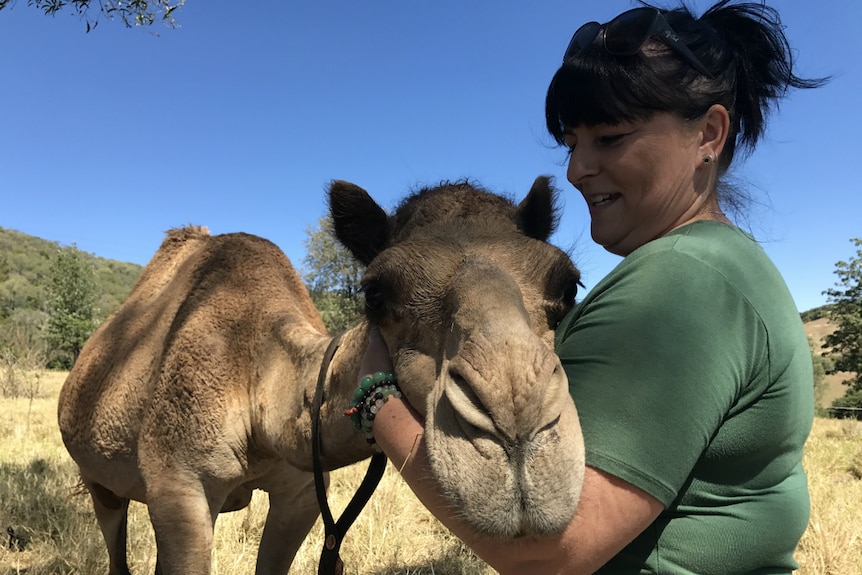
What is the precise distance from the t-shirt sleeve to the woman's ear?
59 centimetres

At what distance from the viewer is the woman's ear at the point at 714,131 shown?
1.82m

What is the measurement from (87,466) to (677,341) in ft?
14.8

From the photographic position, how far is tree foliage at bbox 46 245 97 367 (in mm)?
36688

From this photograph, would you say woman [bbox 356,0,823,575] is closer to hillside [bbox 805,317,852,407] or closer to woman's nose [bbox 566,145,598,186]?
woman's nose [bbox 566,145,598,186]

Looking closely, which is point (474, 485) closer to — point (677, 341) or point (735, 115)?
point (677, 341)

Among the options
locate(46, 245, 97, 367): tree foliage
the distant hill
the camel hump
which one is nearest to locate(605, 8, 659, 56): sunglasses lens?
the camel hump

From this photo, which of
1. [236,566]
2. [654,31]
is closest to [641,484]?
[654,31]

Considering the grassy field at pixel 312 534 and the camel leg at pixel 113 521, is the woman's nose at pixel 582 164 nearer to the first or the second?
the grassy field at pixel 312 534

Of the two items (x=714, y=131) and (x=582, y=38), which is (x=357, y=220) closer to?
(x=582, y=38)

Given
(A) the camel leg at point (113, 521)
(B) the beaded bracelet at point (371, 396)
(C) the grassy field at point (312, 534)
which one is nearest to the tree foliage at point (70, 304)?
(C) the grassy field at point (312, 534)

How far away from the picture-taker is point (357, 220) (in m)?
2.59

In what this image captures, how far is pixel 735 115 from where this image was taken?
199 centimetres

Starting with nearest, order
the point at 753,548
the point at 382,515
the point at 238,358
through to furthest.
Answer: the point at 753,548 → the point at 238,358 → the point at 382,515

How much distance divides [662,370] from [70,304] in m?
45.6
